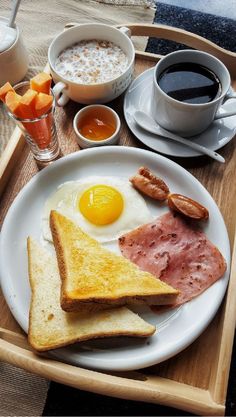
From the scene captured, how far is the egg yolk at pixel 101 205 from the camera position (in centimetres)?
129

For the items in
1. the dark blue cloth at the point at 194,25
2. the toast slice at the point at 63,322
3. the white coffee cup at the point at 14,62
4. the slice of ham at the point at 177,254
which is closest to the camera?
the toast slice at the point at 63,322

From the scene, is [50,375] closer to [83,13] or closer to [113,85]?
[113,85]

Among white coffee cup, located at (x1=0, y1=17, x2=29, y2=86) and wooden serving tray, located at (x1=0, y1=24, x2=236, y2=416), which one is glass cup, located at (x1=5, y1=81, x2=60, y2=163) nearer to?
wooden serving tray, located at (x1=0, y1=24, x2=236, y2=416)

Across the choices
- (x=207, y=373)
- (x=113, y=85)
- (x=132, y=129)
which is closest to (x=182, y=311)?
(x=207, y=373)

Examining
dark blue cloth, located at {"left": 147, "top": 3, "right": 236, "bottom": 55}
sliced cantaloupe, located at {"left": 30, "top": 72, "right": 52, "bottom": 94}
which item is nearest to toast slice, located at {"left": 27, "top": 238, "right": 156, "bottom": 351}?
sliced cantaloupe, located at {"left": 30, "top": 72, "right": 52, "bottom": 94}

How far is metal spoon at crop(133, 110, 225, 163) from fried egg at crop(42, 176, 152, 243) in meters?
0.21

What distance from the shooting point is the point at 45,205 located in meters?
1.33

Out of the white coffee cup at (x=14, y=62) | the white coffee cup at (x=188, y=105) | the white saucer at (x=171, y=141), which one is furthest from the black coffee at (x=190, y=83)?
the white coffee cup at (x=14, y=62)

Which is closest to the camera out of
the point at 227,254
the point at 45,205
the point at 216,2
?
the point at 227,254

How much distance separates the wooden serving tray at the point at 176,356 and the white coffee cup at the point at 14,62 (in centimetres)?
37

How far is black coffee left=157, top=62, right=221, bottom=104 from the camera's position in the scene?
1364 millimetres

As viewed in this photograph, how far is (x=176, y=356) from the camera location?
3.76 ft

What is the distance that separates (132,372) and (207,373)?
0.19m

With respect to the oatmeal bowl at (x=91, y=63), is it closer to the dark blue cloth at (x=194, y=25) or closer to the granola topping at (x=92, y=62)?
the granola topping at (x=92, y=62)
